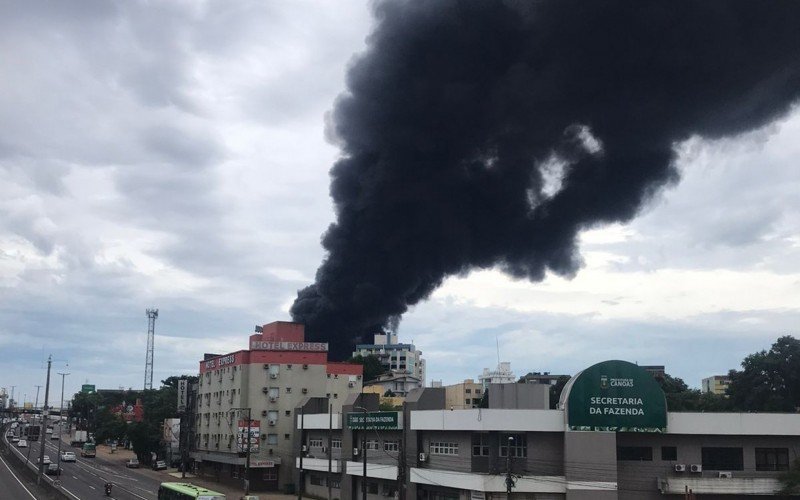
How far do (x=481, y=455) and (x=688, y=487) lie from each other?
14729 millimetres

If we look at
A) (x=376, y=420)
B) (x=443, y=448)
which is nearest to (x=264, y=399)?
(x=376, y=420)

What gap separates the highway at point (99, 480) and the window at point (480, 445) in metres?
33.1

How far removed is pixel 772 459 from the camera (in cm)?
5928

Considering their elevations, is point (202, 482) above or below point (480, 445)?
below

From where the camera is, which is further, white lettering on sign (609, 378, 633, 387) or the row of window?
the row of window

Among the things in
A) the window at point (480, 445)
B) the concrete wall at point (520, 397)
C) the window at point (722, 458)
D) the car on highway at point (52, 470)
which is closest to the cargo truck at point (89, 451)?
the car on highway at point (52, 470)

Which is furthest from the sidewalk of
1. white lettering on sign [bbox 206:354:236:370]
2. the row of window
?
the row of window

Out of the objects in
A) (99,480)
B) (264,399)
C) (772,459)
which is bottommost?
(99,480)

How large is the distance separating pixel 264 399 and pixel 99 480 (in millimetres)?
22290

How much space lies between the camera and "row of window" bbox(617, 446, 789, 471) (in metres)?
59.1

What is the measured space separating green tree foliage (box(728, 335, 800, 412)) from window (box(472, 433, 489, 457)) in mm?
72284

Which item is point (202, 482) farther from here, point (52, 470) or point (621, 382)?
point (621, 382)

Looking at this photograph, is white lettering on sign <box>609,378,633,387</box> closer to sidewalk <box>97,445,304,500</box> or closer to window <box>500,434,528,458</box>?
window <box>500,434,528,458</box>

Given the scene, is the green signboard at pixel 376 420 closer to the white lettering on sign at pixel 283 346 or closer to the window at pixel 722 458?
the window at pixel 722 458
